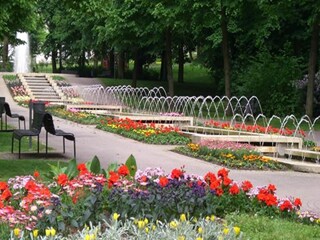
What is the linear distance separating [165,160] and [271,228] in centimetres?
670

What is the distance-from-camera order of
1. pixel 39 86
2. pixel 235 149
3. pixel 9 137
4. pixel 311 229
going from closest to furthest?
pixel 311 229, pixel 235 149, pixel 9 137, pixel 39 86

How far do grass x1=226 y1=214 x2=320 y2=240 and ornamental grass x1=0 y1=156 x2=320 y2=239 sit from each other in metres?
0.25

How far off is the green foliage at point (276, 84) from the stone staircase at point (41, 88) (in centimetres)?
1047

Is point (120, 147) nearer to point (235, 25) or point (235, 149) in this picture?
point (235, 149)

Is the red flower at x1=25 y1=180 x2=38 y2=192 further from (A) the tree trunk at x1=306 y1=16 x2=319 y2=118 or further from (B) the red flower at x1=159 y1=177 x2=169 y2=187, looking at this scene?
(A) the tree trunk at x1=306 y1=16 x2=319 y2=118

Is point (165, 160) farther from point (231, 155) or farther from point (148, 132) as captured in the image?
point (148, 132)

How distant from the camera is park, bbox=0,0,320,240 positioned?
18.2 ft

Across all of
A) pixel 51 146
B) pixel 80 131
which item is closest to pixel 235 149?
pixel 51 146

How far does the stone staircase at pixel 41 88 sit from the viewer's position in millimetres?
34719

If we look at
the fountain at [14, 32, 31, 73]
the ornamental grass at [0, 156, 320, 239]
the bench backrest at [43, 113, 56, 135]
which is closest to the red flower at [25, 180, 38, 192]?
the ornamental grass at [0, 156, 320, 239]

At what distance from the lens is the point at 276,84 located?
2772cm

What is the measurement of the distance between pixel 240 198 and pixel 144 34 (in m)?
27.0

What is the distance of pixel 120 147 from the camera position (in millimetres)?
14508

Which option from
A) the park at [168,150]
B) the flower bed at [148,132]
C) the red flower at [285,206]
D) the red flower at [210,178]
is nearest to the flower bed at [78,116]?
the park at [168,150]
